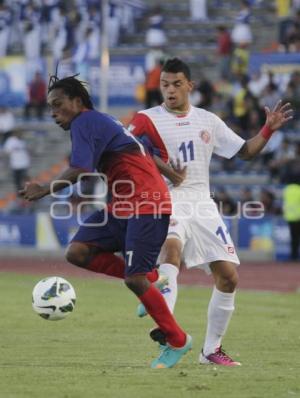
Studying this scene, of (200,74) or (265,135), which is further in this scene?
(200,74)

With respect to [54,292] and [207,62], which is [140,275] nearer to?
[54,292]

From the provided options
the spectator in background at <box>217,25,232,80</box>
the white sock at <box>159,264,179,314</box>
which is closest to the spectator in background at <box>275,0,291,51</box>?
the spectator in background at <box>217,25,232,80</box>

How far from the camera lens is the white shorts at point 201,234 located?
33.0 ft

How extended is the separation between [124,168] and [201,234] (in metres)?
1.08

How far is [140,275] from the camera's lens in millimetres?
9422

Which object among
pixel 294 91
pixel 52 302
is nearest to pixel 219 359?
pixel 52 302

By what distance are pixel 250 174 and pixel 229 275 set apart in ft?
65.5

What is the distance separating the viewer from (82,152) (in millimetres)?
9094

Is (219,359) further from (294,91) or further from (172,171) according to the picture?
(294,91)

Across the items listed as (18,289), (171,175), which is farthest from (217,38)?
(171,175)

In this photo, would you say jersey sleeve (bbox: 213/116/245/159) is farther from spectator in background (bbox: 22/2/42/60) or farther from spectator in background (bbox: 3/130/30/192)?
spectator in background (bbox: 22/2/42/60)

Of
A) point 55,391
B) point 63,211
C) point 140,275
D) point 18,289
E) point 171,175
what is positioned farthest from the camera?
point 63,211

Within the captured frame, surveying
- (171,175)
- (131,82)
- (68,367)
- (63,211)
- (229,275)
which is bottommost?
(63,211)

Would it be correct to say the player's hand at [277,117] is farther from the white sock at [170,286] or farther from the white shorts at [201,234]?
the white sock at [170,286]
